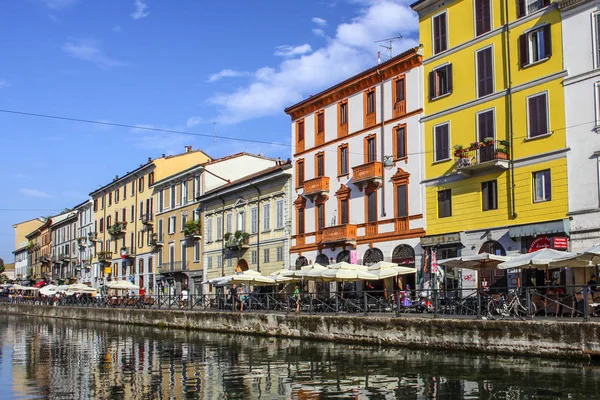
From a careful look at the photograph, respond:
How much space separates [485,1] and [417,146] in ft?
25.6

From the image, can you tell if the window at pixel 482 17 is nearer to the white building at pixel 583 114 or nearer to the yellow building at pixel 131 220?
the white building at pixel 583 114

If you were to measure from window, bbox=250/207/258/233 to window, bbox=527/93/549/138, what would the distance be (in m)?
23.6

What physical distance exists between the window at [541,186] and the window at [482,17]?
7454 mm

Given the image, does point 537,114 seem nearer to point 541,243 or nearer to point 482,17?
point 541,243

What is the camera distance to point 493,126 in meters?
31.2

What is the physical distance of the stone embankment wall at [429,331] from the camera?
19.4m

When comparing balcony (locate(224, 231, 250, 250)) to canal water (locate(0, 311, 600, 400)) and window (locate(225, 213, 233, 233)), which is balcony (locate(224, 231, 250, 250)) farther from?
→ canal water (locate(0, 311, 600, 400))

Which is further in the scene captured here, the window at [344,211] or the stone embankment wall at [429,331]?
the window at [344,211]

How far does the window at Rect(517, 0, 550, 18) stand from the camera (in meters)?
29.4

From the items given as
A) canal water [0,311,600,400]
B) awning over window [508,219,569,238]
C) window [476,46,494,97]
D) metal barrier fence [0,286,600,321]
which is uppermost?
window [476,46,494,97]

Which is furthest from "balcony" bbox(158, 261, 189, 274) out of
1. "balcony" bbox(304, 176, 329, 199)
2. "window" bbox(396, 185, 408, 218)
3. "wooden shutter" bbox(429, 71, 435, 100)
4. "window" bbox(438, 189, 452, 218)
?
"wooden shutter" bbox(429, 71, 435, 100)

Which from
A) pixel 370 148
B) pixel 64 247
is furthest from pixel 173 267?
pixel 64 247

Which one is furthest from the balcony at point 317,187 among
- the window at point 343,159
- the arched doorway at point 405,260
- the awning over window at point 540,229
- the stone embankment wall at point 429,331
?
the awning over window at point 540,229

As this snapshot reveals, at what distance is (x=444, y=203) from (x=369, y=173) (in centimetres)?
558
